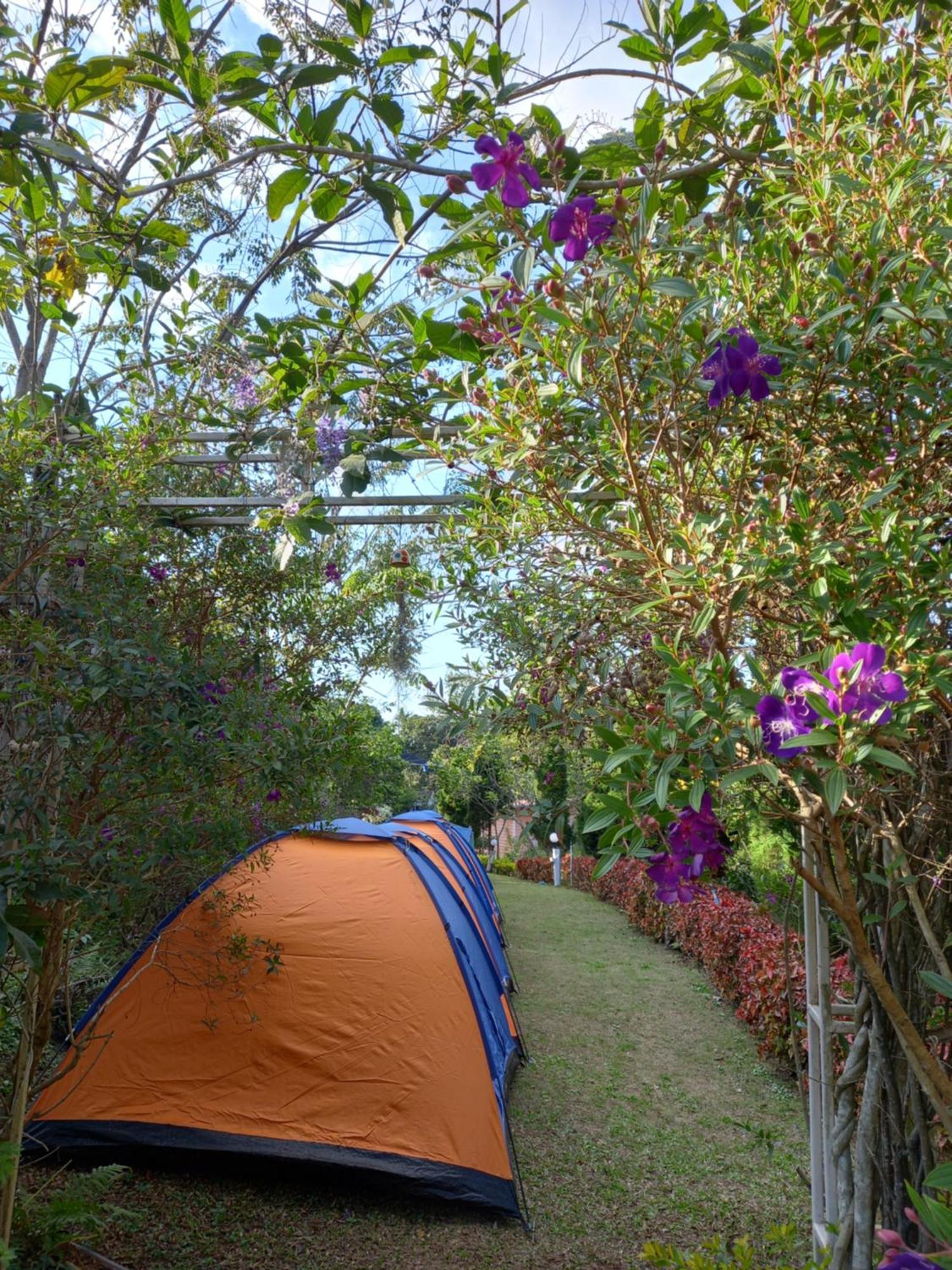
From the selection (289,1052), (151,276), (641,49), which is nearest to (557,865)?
(289,1052)

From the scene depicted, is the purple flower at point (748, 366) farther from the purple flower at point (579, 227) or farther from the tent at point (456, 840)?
the tent at point (456, 840)

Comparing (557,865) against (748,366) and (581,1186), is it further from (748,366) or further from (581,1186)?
(748,366)

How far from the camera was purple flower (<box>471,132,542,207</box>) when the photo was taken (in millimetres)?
1094

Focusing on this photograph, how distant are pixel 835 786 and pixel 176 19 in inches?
57.1

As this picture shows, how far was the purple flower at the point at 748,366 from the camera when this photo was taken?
1.09 metres

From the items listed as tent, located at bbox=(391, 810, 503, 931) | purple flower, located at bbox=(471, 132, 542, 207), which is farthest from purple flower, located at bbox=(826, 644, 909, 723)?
tent, located at bbox=(391, 810, 503, 931)

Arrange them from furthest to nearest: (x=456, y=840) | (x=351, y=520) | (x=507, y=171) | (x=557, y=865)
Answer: (x=557, y=865) < (x=456, y=840) < (x=351, y=520) < (x=507, y=171)

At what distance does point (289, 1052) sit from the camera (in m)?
3.24

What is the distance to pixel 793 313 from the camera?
1.14m

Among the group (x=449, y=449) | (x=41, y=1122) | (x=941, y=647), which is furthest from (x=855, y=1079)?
(x=41, y=1122)

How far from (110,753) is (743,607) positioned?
1773mm

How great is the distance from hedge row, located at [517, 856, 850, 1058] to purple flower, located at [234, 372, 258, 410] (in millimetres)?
1974

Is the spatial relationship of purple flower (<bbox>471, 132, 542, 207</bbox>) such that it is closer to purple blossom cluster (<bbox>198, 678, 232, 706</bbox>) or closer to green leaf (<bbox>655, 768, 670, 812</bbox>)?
green leaf (<bbox>655, 768, 670, 812</bbox>)

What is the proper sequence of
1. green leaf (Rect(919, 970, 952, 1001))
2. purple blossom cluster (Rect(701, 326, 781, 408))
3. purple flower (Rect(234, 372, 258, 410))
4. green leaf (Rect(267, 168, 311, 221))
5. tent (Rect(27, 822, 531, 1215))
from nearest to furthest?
1. green leaf (Rect(919, 970, 952, 1001))
2. purple blossom cluster (Rect(701, 326, 781, 408))
3. green leaf (Rect(267, 168, 311, 221))
4. purple flower (Rect(234, 372, 258, 410))
5. tent (Rect(27, 822, 531, 1215))
